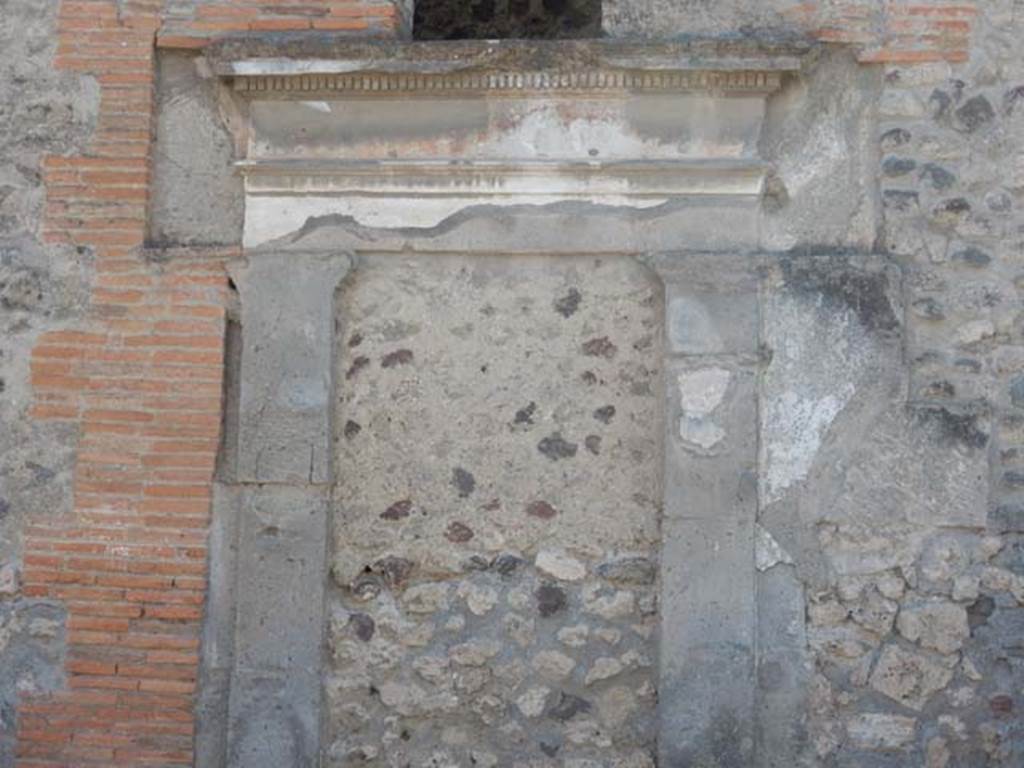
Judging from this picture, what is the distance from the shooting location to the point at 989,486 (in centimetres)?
486

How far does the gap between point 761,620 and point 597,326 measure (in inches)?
45.1

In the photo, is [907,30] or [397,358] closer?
[907,30]

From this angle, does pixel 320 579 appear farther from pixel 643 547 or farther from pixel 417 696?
pixel 643 547

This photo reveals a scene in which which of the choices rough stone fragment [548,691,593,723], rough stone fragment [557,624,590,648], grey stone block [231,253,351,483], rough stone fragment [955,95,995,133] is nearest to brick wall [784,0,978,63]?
rough stone fragment [955,95,995,133]

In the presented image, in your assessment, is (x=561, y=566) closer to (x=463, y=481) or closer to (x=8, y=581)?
(x=463, y=481)

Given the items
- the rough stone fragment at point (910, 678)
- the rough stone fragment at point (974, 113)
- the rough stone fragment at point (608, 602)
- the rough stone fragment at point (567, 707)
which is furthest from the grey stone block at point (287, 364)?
the rough stone fragment at point (974, 113)

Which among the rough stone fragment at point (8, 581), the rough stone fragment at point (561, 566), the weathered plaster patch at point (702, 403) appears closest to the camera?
the weathered plaster patch at point (702, 403)

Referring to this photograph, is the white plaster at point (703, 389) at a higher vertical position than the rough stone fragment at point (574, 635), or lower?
higher

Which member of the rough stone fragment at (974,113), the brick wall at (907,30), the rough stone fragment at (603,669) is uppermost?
the brick wall at (907,30)

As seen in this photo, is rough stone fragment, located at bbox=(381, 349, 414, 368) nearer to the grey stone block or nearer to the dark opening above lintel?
the grey stone block

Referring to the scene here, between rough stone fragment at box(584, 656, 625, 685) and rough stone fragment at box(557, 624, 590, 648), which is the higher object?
rough stone fragment at box(557, 624, 590, 648)

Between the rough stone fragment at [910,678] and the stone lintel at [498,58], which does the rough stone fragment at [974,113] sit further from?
the rough stone fragment at [910,678]

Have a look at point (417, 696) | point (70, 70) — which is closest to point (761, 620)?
point (417, 696)

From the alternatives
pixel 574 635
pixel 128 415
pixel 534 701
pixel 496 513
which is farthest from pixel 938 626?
pixel 128 415
